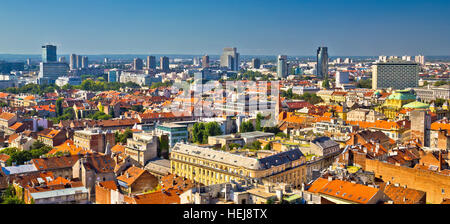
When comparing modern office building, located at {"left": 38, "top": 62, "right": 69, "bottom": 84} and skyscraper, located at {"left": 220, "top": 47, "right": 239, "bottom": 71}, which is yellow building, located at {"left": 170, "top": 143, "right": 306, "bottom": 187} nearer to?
modern office building, located at {"left": 38, "top": 62, "right": 69, "bottom": 84}

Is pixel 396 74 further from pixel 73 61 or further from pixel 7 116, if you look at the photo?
pixel 73 61

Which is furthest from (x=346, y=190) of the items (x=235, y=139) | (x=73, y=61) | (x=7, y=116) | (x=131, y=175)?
(x=73, y=61)

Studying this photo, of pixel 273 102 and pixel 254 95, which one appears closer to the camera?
pixel 273 102

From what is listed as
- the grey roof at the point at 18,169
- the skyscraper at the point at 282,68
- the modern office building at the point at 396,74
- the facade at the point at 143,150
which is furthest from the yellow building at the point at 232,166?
the skyscraper at the point at 282,68

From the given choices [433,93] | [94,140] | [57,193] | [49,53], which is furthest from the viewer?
[49,53]

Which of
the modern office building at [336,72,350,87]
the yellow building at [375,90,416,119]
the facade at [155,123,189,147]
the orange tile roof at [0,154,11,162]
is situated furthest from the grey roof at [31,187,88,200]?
the modern office building at [336,72,350,87]

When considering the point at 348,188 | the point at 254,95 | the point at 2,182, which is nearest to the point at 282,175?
the point at 348,188
